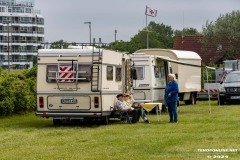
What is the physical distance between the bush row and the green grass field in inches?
62.0

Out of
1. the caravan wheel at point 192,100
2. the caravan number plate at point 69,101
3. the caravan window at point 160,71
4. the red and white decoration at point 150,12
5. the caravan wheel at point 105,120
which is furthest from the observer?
the red and white decoration at point 150,12

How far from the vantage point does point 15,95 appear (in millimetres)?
26406

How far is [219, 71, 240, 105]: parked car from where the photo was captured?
112ft

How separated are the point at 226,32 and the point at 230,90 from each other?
42.5 meters

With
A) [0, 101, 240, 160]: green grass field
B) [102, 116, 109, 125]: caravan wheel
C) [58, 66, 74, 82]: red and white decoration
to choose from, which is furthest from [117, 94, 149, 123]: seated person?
[58, 66, 74, 82]: red and white decoration

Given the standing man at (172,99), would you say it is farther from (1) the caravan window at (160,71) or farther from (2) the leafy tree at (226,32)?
(2) the leafy tree at (226,32)

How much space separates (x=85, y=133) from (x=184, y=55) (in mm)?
17104

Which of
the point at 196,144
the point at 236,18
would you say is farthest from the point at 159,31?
the point at 196,144

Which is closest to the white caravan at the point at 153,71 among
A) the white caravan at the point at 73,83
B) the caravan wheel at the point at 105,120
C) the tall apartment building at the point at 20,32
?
the caravan wheel at the point at 105,120

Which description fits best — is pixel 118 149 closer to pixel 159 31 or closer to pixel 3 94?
pixel 3 94

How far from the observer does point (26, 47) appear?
138 m

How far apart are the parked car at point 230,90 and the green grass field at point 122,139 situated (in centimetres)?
1023

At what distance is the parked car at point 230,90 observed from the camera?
3409 cm

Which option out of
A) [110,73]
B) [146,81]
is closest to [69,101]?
[110,73]
